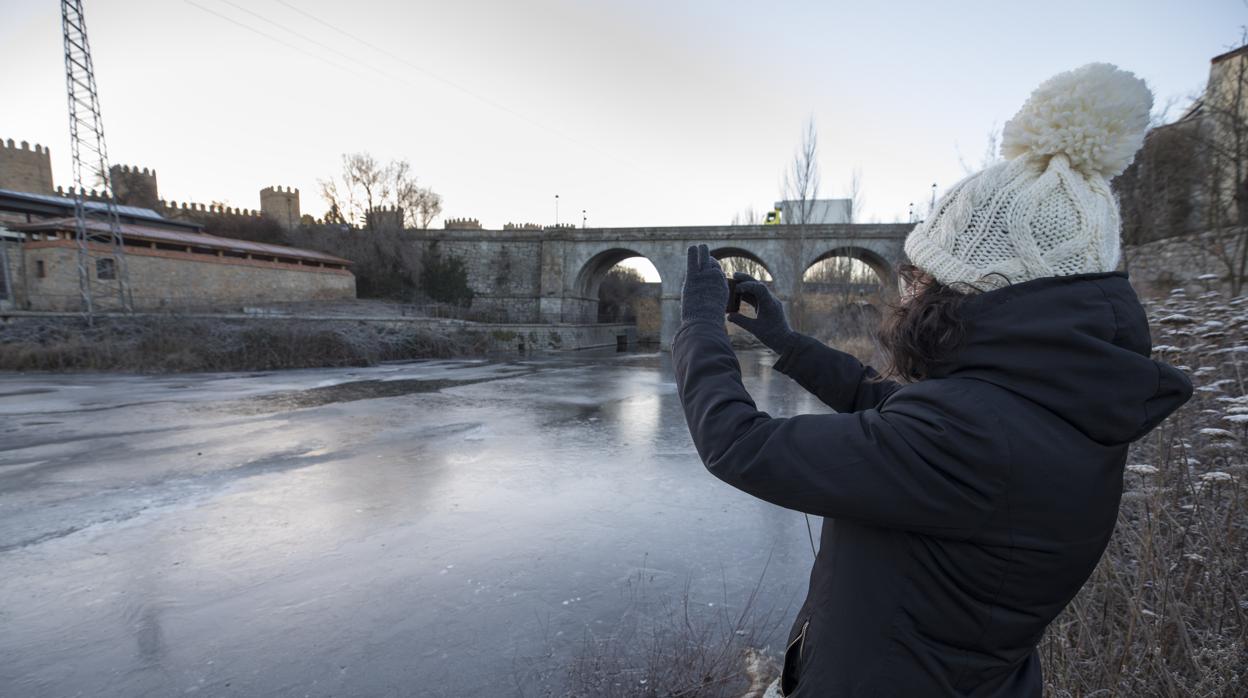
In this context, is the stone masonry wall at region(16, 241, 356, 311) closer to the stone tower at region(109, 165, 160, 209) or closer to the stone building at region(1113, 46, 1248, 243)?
the stone tower at region(109, 165, 160, 209)

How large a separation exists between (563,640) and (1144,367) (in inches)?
109

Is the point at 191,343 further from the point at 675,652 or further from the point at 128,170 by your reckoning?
the point at 128,170

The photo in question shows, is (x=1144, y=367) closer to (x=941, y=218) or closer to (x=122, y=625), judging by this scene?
(x=941, y=218)

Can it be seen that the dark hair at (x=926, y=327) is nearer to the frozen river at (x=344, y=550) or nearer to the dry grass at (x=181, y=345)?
the frozen river at (x=344, y=550)

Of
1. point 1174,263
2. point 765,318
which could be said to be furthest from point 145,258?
point 1174,263

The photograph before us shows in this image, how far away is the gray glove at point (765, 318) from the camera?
1683 millimetres

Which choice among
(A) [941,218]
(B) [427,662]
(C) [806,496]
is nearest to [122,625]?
(B) [427,662]

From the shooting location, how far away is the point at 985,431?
858 millimetres

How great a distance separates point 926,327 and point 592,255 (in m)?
34.7

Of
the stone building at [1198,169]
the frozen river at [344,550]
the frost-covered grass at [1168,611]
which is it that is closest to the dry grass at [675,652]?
the frozen river at [344,550]

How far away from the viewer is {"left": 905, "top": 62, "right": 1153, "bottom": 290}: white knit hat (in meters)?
0.96

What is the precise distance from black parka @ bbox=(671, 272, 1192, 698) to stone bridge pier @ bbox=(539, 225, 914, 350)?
2337cm

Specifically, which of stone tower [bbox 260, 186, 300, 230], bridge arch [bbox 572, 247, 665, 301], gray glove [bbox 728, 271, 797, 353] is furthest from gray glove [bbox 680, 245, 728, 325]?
stone tower [bbox 260, 186, 300, 230]

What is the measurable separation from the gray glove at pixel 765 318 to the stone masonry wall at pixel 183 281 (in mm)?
23534
